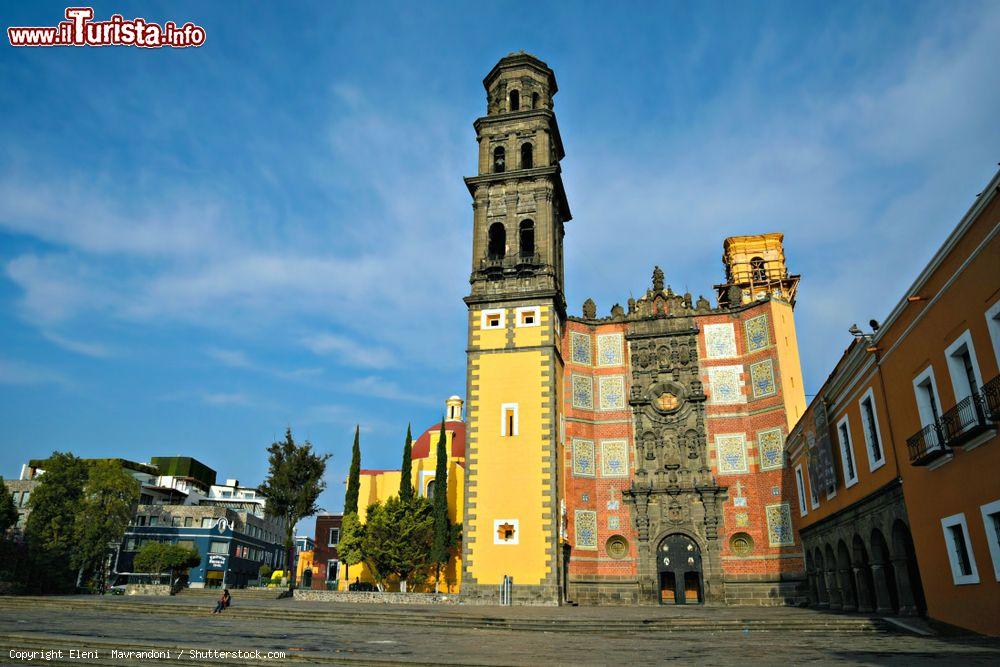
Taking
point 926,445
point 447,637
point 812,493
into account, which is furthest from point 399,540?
point 926,445

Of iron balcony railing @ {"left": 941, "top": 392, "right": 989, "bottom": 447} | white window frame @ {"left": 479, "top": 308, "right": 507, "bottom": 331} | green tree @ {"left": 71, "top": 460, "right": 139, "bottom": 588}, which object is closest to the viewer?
iron balcony railing @ {"left": 941, "top": 392, "right": 989, "bottom": 447}

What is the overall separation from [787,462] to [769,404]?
284 cm

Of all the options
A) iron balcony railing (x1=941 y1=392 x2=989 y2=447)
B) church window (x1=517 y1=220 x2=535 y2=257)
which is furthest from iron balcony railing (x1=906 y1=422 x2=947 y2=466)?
church window (x1=517 y1=220 x2=535 y2=257)

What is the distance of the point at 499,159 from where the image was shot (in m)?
37.1

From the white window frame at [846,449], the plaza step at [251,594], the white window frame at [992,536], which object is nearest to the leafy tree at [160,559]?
the plaza step at [251,594]

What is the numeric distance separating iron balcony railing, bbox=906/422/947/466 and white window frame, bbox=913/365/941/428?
0.26 m

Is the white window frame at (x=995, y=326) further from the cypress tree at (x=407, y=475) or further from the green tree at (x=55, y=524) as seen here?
the green tree at (x=55, y=524)

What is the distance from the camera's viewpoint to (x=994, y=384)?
12031 mm

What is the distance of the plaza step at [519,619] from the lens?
1812 cm

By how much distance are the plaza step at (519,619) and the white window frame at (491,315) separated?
13.4 meters

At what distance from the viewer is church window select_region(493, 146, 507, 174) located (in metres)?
36.9

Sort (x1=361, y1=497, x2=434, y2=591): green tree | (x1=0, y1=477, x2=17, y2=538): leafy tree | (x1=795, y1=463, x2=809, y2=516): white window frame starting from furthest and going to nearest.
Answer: (x1=0, y1=477, x2=17, y2=538): leafy tree
(x1=361, y1=497, x2=434, y2=591): green tree
(x1=795, y1=463, x2=809, y2=516): white window frame

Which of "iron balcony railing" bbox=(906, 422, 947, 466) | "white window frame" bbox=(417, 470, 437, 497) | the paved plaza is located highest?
"white window frame" bbox=(417, 470, 437, 497)

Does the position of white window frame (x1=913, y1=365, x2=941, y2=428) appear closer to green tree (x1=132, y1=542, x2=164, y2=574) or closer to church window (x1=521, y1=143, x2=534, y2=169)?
church window (x1=521, y1=143, x2=534, y2=169)
